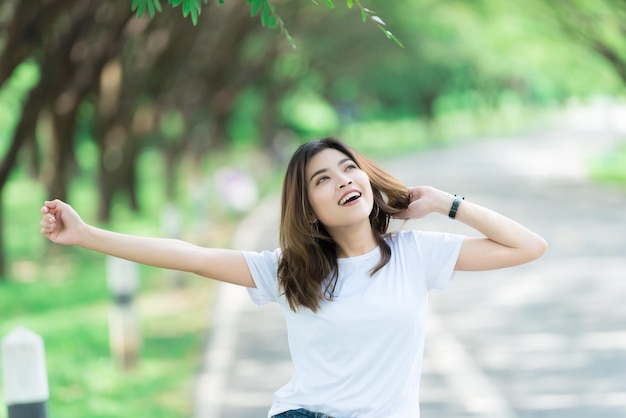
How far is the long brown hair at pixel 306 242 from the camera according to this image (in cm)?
326

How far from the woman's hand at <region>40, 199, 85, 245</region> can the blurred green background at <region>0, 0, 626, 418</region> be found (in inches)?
49.4

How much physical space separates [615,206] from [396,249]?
65.9 feet

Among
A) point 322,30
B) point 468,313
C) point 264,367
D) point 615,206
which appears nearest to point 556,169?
point 322,30

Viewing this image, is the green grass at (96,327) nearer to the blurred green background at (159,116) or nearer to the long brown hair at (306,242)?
the blurred green background at (159,116)

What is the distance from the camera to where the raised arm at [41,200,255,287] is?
11.1 feet

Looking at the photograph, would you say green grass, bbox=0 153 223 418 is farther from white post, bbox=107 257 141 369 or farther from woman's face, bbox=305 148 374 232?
woman's face, bbox=305 148 374 232

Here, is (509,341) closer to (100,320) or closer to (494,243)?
(100,320)

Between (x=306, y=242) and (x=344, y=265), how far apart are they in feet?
0.43

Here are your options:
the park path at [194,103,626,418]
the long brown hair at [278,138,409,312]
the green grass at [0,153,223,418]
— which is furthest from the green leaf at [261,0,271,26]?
the green grass at [0,153,223,418]

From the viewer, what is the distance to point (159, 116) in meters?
23.2

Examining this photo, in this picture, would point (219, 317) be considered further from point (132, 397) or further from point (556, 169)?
point (556, 169)

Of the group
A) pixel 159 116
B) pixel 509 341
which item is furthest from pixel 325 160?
pixel 159 116

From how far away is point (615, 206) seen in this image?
22625mm

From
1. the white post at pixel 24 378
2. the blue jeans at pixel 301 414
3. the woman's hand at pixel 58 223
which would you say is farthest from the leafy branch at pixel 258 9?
the white post at pixel 24 378
